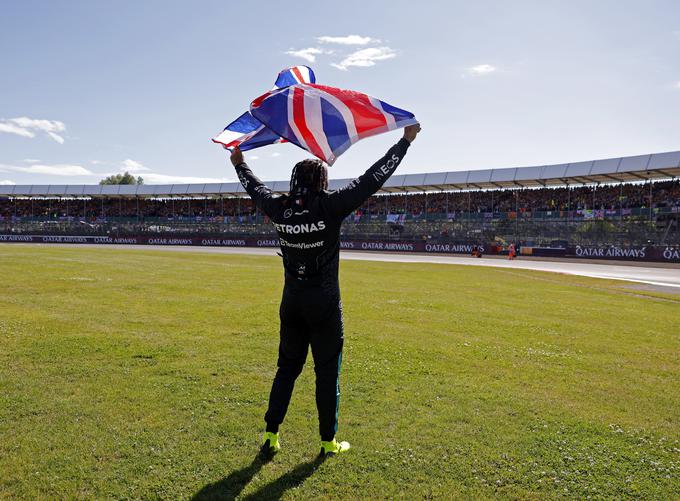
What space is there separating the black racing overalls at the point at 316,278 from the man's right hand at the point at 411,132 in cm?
7

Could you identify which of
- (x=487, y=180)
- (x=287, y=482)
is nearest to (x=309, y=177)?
(x=287, y=482)

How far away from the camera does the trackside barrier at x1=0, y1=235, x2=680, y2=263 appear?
116ft

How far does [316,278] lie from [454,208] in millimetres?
54615

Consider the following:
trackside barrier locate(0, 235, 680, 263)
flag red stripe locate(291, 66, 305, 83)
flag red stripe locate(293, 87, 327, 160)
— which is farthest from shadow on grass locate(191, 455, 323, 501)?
trackside barrier locate(0, 235, 680, 263)

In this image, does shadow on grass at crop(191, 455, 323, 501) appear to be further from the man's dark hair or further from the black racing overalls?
the man's dark hair

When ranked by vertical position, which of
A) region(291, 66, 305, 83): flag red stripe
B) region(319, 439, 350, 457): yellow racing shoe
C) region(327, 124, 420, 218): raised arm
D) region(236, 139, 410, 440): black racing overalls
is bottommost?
region(319, 439, 350, 457): yellow racing shoe

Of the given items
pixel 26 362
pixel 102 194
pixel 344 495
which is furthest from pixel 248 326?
pixel 102 194

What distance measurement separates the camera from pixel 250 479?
346 cm

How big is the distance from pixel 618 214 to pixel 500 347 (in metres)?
39.6

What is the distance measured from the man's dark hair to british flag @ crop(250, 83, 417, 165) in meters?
0.42

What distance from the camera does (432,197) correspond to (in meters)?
58.8

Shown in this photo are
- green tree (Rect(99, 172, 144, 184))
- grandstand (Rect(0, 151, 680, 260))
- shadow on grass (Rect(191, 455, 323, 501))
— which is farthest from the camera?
green tree (Rect(99, 172, 144, 184))

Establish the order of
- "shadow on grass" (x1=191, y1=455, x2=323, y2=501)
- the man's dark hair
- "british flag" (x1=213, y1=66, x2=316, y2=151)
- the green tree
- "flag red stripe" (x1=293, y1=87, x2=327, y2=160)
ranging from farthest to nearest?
the green tree
"british flag" (x1=213, y1=66, x2=316, y2=151)
"flag red stripe" (x1=293, y1=87, x2=327, y2=160)
the man's dark hair
"shadow on grass" (x1=191, y1=455, x2=323, y2=501)

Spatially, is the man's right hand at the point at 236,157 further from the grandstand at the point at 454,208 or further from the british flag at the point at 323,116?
the grandstand at the point at 454,208
